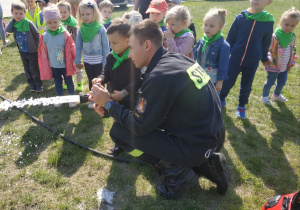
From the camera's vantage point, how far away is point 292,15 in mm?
4438

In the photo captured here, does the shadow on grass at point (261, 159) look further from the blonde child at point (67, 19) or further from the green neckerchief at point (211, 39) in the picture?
the blonde child at point (67, 19)

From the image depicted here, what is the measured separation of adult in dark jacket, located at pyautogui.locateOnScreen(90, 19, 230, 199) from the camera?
2338mm

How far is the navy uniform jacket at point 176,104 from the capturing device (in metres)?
2.31

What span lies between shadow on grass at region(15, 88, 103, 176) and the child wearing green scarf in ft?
3.23

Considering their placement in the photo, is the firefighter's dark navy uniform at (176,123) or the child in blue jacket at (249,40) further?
the child in blue jacket at (249,40)

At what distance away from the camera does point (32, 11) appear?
6.72 metres

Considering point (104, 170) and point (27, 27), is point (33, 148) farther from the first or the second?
point (27, 27)

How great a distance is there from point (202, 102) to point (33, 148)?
8.46 feet

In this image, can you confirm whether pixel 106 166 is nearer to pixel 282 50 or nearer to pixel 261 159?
pixel 261 159

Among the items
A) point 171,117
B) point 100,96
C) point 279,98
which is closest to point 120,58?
point 100,96

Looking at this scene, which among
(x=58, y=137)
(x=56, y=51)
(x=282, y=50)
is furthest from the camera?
(x=282, y=50)

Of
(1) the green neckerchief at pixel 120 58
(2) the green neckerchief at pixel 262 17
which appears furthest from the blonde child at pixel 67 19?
(2) the green neckerchief at pixel 262 17

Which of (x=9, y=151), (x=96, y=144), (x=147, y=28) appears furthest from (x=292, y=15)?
(x=9, y=151)

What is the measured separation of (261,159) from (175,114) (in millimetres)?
1853
